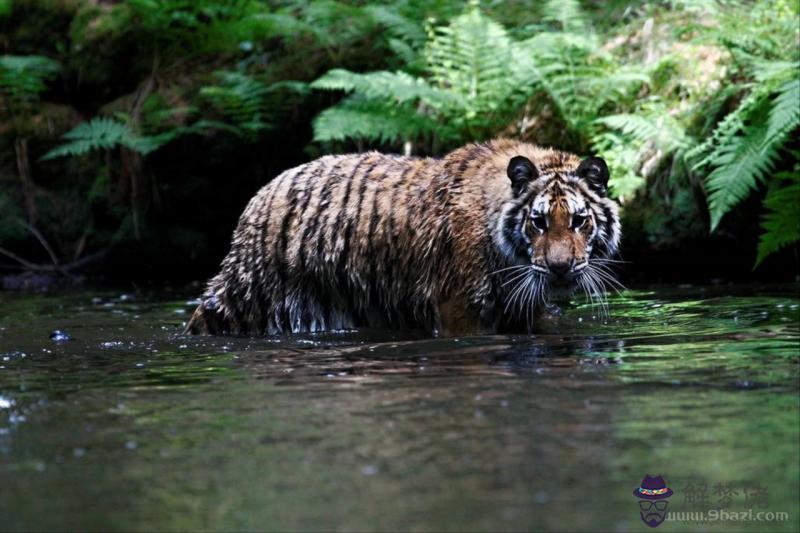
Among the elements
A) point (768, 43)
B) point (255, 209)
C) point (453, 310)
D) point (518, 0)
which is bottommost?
point (453, 310)

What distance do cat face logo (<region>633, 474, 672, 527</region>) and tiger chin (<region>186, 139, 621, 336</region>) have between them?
2944 mm

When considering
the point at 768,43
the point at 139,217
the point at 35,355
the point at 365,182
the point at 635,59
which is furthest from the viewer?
the point at 139,217

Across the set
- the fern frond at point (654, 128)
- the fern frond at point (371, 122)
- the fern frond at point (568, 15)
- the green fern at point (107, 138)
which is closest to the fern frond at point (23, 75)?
the green fern at point (107, 138)

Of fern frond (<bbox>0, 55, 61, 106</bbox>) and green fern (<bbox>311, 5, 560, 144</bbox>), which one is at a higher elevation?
fern frond (<bbox>0, 55, 61, 106</bbox>)

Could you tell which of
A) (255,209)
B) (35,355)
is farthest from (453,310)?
(35,355)

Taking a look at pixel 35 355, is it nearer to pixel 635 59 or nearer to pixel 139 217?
pixel 139 217

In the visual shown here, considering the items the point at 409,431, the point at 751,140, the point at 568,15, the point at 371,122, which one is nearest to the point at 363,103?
the point at 371,122

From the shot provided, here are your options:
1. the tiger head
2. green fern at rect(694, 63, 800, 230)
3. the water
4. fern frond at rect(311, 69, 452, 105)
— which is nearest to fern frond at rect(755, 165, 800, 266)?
green fern at rect(694, 63, 800, 230)

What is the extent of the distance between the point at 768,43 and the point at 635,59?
149 centimetres

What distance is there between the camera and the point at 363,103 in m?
10.1

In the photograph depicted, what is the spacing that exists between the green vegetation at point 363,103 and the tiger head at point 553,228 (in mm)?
1586

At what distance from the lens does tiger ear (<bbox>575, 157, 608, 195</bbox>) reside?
21.1 ft

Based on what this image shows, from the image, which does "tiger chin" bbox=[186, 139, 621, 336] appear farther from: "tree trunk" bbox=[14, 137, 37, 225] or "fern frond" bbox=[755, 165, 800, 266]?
"tree trunk" bbox=[14, 137, 37, 225]

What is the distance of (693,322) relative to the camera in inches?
260
